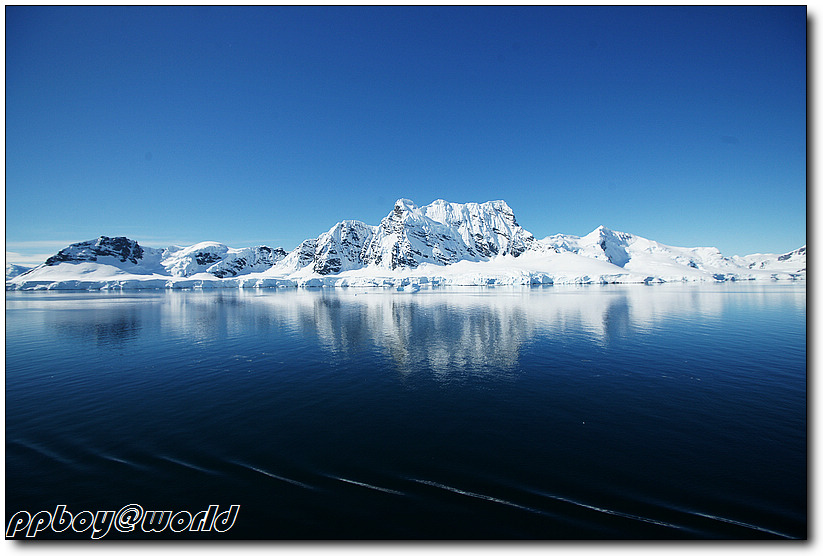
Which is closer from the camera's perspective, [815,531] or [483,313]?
[815,531]

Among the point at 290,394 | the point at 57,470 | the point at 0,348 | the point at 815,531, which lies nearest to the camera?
the point at 815,531

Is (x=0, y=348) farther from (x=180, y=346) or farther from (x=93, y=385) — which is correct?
(x=180, y=346)

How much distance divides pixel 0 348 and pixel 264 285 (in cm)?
18716

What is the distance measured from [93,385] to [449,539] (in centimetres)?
2128

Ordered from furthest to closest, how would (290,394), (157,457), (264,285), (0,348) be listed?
1. (264,285)
2. (290,394)
3. (157,457)
4. (0,348)

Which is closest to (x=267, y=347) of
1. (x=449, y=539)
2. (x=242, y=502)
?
(x=242, y=502)

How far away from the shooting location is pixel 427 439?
39.4ft

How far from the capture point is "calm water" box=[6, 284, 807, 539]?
8.24 metres

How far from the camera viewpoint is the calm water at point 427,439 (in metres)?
8.24

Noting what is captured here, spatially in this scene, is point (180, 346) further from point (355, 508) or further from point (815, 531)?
point (815, 531)

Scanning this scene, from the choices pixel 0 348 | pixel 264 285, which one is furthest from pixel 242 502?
pixel 264 285

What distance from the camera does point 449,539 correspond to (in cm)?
775

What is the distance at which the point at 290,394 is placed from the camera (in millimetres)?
16844

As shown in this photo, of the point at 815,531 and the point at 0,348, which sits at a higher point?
the point at 0,348
